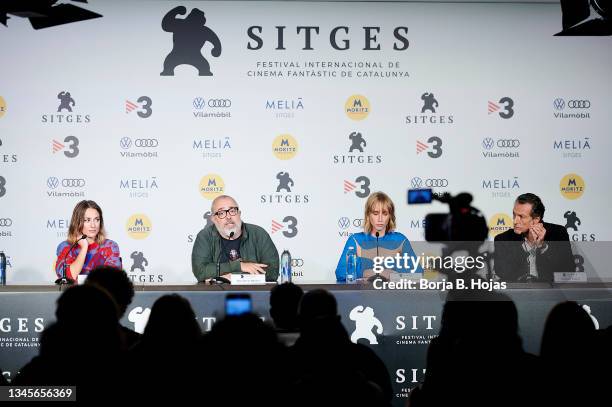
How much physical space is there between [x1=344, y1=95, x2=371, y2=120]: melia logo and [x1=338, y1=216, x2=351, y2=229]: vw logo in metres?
1.00

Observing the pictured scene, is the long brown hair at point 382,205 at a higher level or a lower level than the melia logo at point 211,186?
lower

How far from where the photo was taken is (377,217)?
5.84 meters

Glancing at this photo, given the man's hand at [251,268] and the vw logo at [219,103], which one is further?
the vw logo at [219,103]

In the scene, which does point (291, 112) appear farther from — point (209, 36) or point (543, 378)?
point (543, 378)

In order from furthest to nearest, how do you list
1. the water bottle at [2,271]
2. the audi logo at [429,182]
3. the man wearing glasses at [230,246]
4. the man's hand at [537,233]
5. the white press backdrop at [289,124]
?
the audi logo at [429,182], the white press backdrop at [289,124], the man wearing glasses at [230,246], the man's hand at [537,233], the water bottle at [2,271]

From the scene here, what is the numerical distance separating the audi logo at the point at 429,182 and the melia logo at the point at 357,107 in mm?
805

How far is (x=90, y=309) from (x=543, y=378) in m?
1.43

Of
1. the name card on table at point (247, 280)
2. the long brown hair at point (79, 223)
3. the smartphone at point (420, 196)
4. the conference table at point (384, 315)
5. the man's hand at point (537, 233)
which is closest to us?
the smartphone at point (420, 196)

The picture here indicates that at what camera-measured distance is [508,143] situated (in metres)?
7.29

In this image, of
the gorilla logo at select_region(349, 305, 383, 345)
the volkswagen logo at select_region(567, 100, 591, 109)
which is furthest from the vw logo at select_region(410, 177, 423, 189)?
the gorilla logo at select_region(349, 305, 383, 345)

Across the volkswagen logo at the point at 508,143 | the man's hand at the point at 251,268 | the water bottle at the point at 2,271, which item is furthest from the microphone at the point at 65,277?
the volkswagen logo at the point at 508,143

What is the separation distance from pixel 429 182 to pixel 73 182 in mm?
3469

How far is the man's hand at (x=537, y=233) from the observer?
5.68 meters

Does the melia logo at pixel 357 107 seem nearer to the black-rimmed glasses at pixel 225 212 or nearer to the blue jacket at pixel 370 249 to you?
the blue jacket at pixel 370 249
